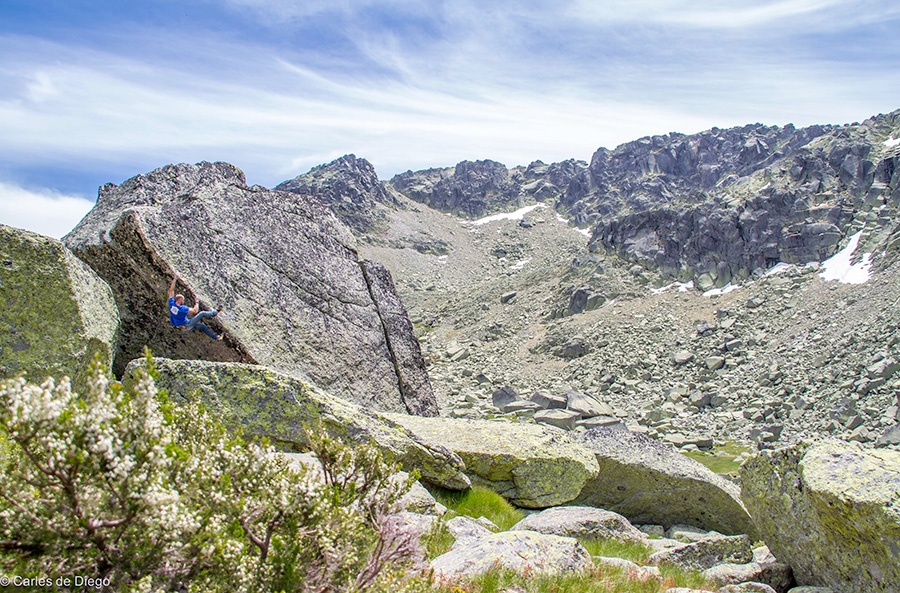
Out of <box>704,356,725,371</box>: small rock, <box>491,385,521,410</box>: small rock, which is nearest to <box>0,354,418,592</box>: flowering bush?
<box>491,385,521,410</box>: small rock

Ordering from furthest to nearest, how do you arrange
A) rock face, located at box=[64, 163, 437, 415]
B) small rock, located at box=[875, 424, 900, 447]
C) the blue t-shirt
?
small rock, located at box=[875, 424, 900, 447]
rock face, located at box=[64, 163, 437, 415]
the blue t-shirt

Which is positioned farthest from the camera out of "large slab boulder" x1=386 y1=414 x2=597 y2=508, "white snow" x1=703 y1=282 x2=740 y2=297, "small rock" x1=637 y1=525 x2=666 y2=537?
"white snow" x1=703 y1=282 x2=740 y2=297

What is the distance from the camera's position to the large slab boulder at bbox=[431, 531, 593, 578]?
6.33 m

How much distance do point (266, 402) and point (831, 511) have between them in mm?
7902

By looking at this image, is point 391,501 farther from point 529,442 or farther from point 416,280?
point 416,280

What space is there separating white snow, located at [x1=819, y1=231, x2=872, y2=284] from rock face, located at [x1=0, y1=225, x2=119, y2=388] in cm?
6746

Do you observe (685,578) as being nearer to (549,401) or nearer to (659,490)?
(659,490)

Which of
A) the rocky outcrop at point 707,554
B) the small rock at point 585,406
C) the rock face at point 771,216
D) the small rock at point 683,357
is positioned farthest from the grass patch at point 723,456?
Result: the rock face at point 771,216

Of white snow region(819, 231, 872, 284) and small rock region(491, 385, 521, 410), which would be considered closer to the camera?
small rock region(491, 385, 521, 410)

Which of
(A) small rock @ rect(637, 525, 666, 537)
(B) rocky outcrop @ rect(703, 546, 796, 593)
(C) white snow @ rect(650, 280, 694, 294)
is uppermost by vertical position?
(B) rocky outcrop @ rect(703, 546, 796, 593)

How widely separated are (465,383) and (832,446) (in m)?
54.6

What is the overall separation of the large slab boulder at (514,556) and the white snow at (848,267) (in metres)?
64.4

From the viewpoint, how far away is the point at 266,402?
9.40 meters

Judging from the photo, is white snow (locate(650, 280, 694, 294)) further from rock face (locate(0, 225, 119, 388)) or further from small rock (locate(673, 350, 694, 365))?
rock face (locate(0, 225, 119, 388))
